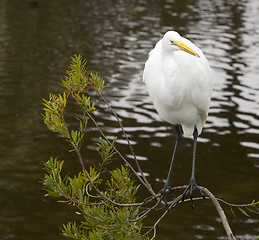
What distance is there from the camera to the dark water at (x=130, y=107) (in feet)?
22.1

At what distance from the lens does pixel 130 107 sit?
10.1 metres

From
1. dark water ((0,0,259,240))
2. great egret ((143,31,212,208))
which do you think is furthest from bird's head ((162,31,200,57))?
dark water ((0,0,259,240))

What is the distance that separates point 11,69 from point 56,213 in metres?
6.57

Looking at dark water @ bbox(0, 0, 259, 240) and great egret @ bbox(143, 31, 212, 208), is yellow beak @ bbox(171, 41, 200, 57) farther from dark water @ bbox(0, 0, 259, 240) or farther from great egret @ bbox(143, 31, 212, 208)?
dark water @ bbox(0, 0, 259, 240)

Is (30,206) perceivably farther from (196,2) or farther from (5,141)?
(196,2)

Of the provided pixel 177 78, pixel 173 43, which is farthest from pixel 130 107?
pixel 173 43

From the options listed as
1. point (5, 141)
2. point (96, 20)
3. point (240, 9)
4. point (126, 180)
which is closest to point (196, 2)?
point (240, 9)

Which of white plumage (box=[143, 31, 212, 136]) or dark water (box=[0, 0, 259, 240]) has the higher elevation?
white plumage (box=[143, 31, 212, 136])

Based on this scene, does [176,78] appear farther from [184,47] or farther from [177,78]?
[184,47]

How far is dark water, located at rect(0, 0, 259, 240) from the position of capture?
6727 millimetres

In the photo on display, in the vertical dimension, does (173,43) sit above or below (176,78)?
above

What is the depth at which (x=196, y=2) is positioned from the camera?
78.6 ft

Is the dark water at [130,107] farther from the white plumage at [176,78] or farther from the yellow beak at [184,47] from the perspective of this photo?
the yellow beak at [184,47]

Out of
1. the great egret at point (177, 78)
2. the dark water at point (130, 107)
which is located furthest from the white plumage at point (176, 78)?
the dark water at point (130, 107)
